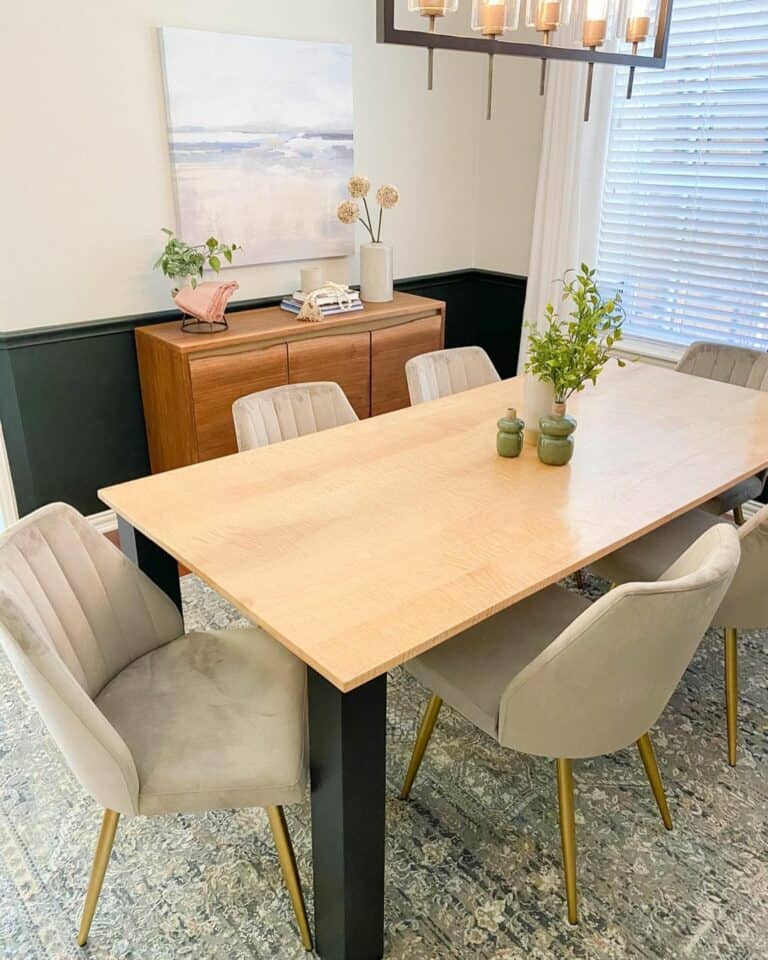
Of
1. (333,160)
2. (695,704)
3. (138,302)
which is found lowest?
(695,704)

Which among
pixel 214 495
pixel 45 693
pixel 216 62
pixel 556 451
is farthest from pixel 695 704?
pixel 216 62

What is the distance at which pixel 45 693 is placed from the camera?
129 cm

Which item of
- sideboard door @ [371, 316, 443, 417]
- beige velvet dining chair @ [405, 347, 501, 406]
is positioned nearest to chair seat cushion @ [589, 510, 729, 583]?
beige velvet dining chair @ [405, 347, 501, 406]

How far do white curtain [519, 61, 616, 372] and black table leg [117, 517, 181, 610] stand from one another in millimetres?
2411

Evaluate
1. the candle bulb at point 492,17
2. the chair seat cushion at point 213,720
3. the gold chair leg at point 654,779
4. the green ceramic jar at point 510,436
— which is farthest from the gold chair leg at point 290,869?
the candle bulb at point 492,17

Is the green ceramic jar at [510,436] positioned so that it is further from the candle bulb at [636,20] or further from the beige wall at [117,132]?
the beige wall at [117,132]

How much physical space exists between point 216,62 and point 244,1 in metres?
0.29

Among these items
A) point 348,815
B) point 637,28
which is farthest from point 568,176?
point 348,815

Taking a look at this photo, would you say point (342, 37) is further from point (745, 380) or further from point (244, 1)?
point (745, 380)

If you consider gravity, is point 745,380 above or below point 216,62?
below

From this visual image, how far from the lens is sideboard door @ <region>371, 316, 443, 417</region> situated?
141 inches

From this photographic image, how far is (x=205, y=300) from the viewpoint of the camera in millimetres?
3061

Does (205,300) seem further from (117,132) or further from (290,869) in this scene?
(290,869)

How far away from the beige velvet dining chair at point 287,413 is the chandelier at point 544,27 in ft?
3.10
